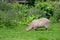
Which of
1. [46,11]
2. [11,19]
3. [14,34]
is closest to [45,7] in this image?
[46,11]

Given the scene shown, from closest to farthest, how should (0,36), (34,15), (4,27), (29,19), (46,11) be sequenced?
(0,36), (4,27), (29,19), (34,15), (46,11)

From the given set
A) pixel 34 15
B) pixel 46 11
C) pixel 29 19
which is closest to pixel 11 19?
pixel 29 19

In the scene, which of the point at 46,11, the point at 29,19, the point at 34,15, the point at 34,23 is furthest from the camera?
the point at 46,11

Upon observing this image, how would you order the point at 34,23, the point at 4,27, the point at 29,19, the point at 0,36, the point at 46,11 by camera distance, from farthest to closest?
the point at 46,11, the point at 29,19, the point at 4,27, the point at 34,23, the point at 0,36

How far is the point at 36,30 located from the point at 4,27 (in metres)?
1.89

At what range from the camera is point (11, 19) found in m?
14.7

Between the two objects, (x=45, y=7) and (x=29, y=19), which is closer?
(x=29, y=19)

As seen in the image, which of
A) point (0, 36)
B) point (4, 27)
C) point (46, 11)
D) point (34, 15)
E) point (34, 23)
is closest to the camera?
point (0, 36)

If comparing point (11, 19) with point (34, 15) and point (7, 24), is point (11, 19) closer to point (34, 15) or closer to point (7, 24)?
point (7, 24)

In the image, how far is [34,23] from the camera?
12.9 metres

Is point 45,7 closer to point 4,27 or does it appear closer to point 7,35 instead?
point 4,27

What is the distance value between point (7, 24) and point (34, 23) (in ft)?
6.75

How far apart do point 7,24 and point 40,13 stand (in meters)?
3.98

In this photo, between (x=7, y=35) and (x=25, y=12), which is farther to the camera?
(x=25, y=12)
